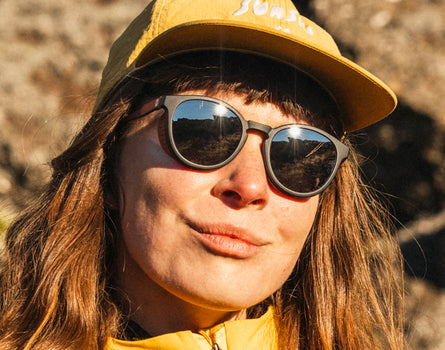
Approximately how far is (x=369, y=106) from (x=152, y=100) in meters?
0.72

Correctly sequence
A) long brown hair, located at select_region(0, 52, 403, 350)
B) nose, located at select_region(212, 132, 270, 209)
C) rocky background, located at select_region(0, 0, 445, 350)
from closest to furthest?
nose, located at select_region(212, 132, 270, 209) < long brown hair, located at select_region(0, 52, 403, 350) < rocky background, located at select_region(0, 0, 445, 350)

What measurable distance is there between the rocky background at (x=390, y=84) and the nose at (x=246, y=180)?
1142 mm

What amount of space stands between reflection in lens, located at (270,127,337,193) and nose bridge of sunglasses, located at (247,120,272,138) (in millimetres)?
32

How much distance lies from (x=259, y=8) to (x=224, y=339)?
3.44 feet

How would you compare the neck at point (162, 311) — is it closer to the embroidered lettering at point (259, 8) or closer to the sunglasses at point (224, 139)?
the sunglasses at point (224, 139)

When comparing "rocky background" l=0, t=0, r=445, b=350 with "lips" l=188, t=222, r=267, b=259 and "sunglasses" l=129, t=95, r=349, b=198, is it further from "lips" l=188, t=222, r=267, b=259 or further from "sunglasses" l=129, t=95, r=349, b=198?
"lips" l=188, t=222, r=267, b=259

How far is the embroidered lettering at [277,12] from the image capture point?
62.6 inches

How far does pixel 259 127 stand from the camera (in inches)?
56.2

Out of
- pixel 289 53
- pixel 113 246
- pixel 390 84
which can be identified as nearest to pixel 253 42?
pixel 289 53

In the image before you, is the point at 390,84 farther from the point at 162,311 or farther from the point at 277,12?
the point at 162,311

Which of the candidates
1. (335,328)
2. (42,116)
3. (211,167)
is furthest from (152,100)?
(42,116)

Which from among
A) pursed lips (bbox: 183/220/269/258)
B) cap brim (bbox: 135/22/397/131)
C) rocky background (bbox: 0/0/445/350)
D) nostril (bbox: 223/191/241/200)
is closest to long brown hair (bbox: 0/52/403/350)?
cap brim (bbox: 135/22/397/131)

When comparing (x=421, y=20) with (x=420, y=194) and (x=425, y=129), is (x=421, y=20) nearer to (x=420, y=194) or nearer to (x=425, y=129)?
(x=425, y=129)

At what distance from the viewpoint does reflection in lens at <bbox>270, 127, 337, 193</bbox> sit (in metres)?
1.45
